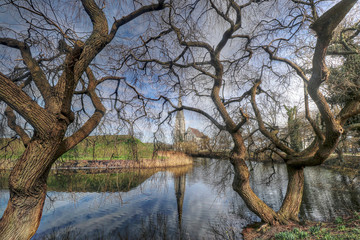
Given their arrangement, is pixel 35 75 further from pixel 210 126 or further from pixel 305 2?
pixel 305 2

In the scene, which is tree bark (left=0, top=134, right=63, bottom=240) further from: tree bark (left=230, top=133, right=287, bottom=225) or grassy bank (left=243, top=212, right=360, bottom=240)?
grassy bank (left=243, top=212, right=360, bottom=240)

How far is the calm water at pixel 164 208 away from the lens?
518 cm

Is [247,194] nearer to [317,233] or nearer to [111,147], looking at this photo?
[317,233]

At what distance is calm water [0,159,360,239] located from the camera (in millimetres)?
5175

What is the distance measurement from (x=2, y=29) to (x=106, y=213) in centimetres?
620

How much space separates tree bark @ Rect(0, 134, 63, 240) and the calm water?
2.67 m

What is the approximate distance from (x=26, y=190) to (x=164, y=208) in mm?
5786

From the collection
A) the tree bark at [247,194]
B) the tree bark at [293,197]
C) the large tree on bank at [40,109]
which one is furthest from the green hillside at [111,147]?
the tree bark at [293,197]

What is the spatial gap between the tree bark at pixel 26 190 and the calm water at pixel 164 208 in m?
2.67

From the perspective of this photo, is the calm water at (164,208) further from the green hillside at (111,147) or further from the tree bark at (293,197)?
the green hillside at (111,147)

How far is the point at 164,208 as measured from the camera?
721cm

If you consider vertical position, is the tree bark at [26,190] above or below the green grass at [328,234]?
above

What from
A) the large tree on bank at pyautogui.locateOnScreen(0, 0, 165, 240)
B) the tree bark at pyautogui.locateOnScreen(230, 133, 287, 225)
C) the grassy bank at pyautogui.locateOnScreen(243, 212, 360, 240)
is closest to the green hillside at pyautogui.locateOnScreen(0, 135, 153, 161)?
the large tree on bank at pyautogui.locateOnScreen(0, 0, 165, 240)

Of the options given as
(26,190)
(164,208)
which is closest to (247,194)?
(164,208)
